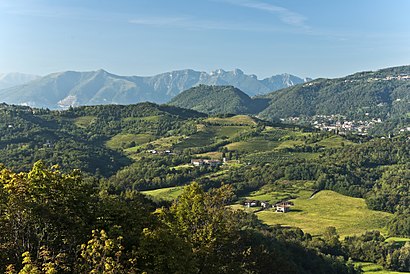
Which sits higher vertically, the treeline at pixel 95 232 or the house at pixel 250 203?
the treeline at pixel 95 232

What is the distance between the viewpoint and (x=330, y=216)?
365 ft

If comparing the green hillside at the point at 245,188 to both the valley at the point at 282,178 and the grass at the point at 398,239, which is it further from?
the grass at the point at 398,239

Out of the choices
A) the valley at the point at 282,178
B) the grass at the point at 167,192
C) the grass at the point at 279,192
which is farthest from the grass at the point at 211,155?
the grass at the point at 167,192

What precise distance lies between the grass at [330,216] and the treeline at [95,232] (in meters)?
73.4

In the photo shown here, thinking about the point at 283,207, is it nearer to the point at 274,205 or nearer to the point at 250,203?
the point at 274,205

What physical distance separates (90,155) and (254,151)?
2864 inches

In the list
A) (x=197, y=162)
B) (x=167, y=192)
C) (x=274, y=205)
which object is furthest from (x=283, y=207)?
(x=197, y=162)

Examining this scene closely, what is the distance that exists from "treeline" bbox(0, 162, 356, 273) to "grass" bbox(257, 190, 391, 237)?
7336 cm

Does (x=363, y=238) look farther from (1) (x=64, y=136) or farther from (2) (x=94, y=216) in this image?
(1) (x=64, y=136)

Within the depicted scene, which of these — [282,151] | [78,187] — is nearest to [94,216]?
[78,187]

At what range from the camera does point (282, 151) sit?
188125 mm

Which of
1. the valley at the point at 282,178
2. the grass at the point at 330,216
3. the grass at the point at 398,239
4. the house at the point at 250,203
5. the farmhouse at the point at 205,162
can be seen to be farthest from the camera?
the farmhouse at the point at 205,162

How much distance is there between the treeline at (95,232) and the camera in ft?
66.9

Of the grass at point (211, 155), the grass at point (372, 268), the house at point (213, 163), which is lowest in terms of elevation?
the grass at point (372, 268)
